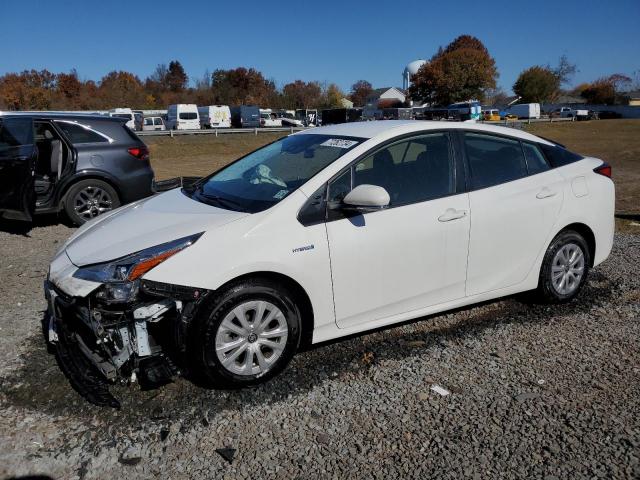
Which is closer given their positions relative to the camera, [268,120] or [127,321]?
[127,321]

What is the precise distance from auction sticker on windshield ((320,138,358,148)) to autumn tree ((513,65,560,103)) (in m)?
98.9

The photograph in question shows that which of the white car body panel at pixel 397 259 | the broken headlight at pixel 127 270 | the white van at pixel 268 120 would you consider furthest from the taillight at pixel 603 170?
the white van at pixel 268 120

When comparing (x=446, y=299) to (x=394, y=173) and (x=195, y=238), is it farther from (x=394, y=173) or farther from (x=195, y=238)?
(x=195, y=238)

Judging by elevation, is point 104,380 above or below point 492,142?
below

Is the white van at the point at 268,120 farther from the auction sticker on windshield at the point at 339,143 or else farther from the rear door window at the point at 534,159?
the auction sticker on windshield at the point at 339,143

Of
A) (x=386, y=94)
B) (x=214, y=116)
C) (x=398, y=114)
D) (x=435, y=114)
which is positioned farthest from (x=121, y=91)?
(x=386, y=94)

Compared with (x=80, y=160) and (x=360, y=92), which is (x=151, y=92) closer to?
(x=360, y=92)

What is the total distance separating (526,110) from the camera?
2948 inches

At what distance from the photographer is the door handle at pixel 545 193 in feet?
14.4

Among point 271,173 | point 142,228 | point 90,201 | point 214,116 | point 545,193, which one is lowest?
point 90,201

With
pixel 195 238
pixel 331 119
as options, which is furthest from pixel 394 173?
pixel 331 119

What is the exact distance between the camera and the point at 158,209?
13.1 feet

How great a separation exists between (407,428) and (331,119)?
4713 centimetres

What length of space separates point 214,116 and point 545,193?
4993cm
